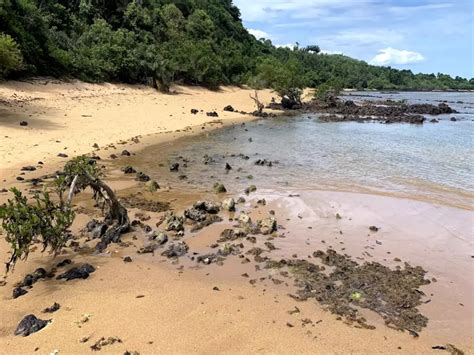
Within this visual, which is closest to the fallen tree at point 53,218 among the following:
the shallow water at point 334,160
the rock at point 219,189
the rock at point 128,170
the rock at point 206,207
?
the rock at point 206,207

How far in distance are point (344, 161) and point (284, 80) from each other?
1374 inches

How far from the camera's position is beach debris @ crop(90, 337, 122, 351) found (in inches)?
226

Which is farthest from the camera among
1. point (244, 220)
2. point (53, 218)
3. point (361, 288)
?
point (244, 220)

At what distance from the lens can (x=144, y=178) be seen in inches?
584

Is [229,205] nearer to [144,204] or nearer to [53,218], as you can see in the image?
[144,204]

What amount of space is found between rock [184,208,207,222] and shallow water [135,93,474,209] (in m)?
3.17

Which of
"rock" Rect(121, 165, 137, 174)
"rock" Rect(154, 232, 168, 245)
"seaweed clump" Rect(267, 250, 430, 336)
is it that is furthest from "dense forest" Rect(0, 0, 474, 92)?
"seaweed clump" Rect(267, 250, 430, 336)

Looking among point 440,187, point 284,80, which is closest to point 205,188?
point 440,187

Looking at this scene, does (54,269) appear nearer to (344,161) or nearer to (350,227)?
(350,227)

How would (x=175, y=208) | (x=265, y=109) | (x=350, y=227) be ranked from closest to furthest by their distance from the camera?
(x=350, y=227) → (x=175, y=208) → (x=265, y=109)

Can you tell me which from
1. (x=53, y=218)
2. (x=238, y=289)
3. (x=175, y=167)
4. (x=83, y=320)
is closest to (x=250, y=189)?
(x=175, y=167)

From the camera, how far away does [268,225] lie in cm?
1044

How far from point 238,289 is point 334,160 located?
559 inches

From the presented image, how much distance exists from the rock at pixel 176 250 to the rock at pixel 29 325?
2995mm
